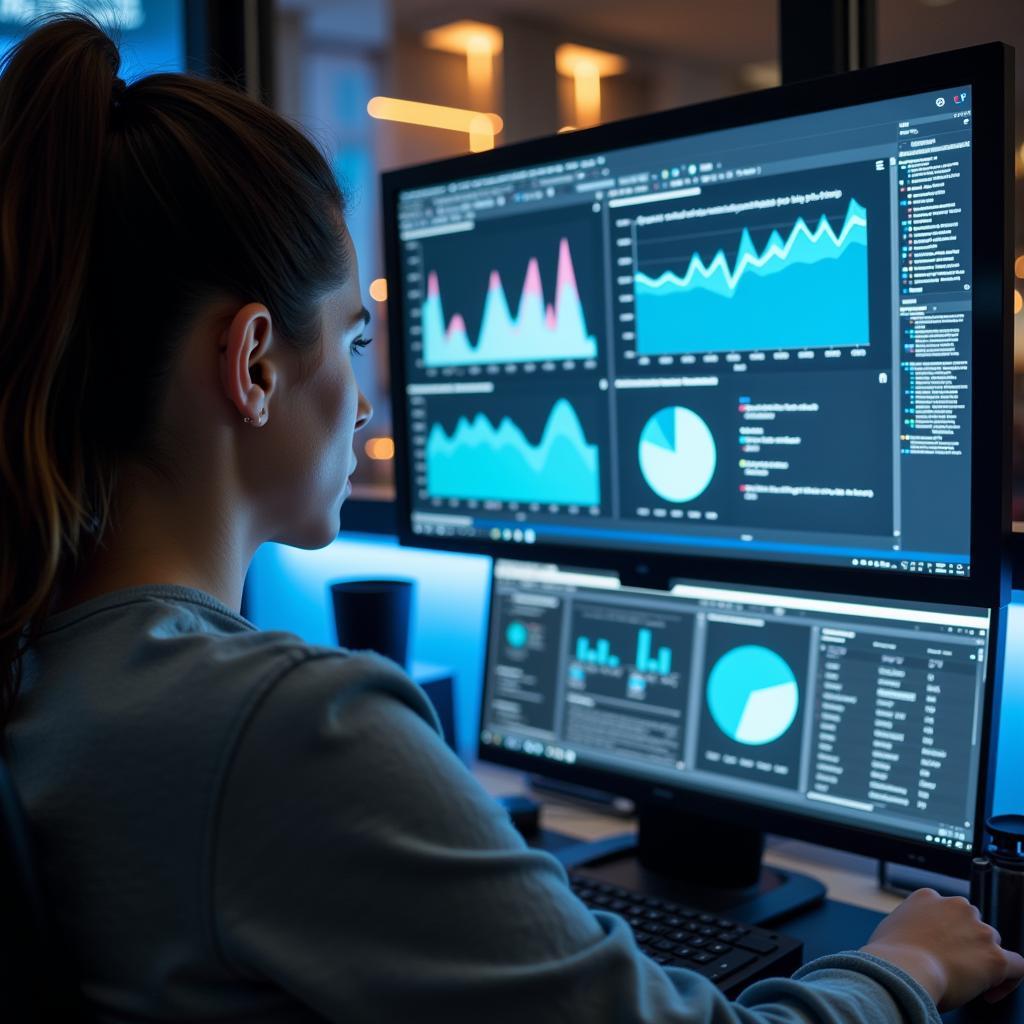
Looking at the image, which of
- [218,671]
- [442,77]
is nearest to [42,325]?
[218,671]

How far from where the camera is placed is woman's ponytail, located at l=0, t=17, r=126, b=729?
2.22 feet

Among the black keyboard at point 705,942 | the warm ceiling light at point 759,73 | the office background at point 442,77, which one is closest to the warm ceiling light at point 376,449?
the office background at point 442,77

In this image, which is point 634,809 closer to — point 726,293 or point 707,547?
point 707,547

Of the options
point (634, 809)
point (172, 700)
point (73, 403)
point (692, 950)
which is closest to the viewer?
point (172, 700)

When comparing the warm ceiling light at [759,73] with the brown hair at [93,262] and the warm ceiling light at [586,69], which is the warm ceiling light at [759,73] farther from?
the brown hair at [93,262]

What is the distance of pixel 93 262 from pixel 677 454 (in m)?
0.56

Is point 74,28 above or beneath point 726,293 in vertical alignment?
above

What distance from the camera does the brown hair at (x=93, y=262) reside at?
678 mm

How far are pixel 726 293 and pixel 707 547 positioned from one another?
230 mm

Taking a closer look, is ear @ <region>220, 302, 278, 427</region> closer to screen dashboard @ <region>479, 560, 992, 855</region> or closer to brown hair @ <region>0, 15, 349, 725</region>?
brown hair @ <region>0, 15, 349, 725</region>

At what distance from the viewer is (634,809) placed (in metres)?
1.34

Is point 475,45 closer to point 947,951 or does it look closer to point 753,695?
point 753,695

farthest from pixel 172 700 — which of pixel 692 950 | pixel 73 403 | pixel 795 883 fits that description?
pixel 795 883

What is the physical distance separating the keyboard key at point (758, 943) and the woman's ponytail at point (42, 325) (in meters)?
0.57
